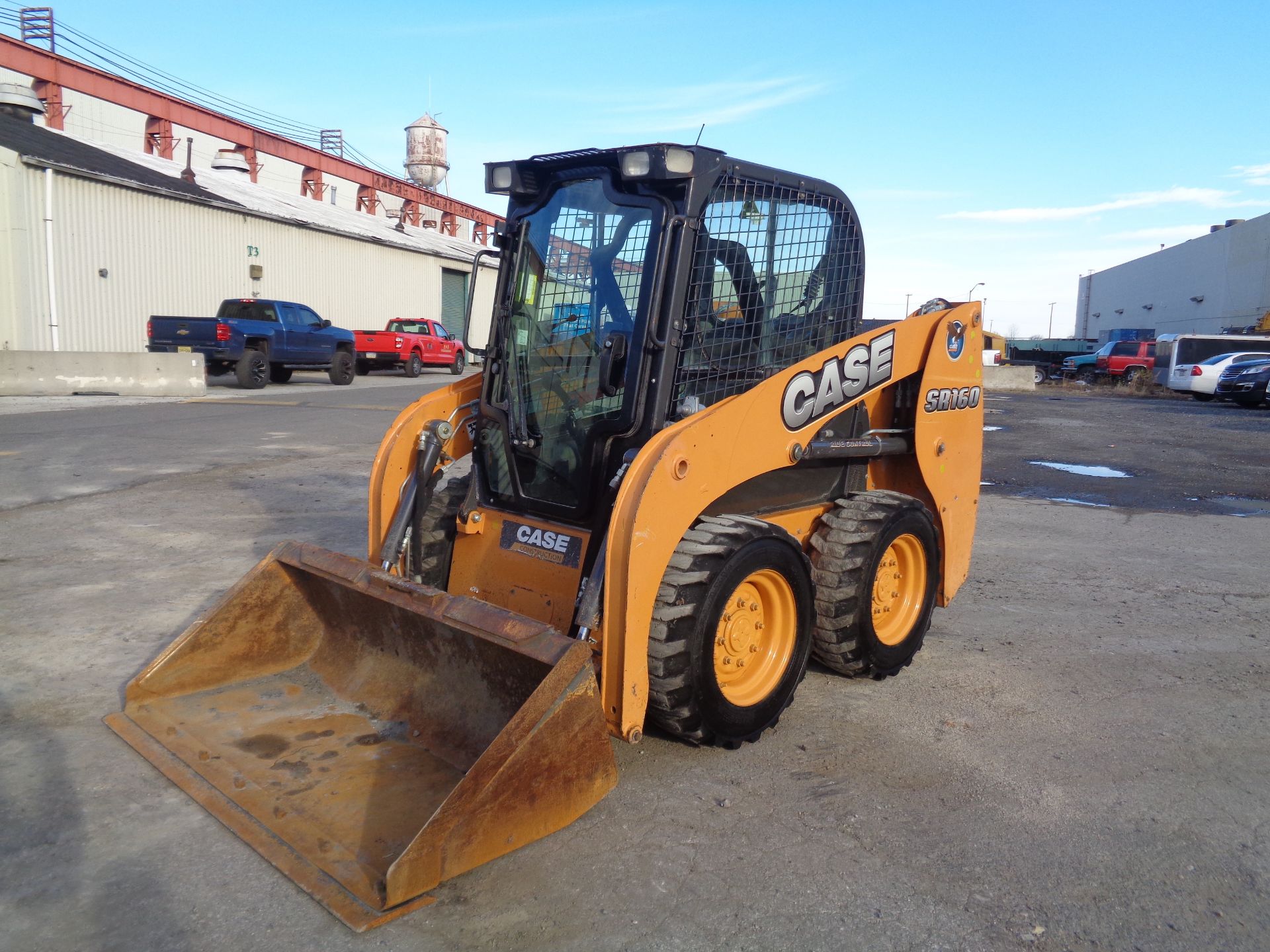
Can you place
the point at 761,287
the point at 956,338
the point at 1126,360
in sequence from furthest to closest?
1. the point at 1126,360
2. the point at 956,338
3. the point at 761,287

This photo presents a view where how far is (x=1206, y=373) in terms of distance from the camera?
28.0 meters

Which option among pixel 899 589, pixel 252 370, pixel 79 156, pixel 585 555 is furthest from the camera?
pixel 79 156

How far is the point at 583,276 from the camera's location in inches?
173

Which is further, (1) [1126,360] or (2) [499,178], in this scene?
(1) [1126,360]

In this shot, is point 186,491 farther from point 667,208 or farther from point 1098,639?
point 1098,639

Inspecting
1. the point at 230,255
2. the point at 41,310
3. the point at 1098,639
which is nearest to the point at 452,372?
the point at 230,255

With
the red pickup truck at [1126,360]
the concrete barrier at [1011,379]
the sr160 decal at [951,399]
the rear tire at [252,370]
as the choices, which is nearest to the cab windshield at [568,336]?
the sr160 decal at [951,399]

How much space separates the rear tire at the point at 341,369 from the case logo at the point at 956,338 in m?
22.3

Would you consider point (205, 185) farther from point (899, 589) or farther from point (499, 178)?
point (899, 589)

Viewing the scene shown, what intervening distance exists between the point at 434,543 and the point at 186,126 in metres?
32.2

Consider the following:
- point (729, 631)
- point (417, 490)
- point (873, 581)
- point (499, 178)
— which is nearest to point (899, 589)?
point (873, 581)

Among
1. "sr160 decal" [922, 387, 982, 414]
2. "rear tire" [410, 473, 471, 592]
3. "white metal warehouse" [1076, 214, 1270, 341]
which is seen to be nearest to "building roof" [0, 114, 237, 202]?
"rear tire" [410, 473, 471, 592]

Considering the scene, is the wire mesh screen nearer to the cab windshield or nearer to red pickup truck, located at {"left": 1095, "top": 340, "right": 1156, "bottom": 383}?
the cab windshield

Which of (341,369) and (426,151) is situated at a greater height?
(426,151)
